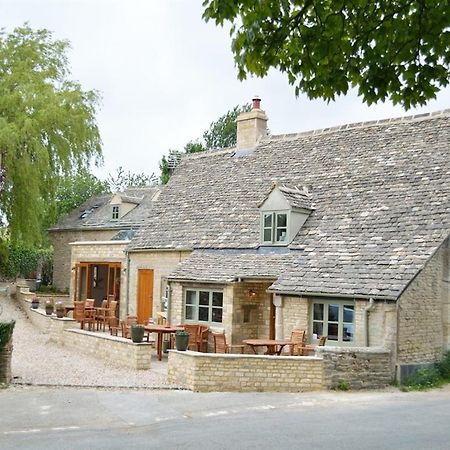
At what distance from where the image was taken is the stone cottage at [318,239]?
667 inches

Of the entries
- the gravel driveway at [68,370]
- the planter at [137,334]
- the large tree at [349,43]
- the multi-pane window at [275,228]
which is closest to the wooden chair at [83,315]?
the gravel driveway at [68,370]

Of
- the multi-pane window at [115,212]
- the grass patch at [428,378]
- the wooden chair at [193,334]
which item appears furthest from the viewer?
the multi-pane window at [115,212]

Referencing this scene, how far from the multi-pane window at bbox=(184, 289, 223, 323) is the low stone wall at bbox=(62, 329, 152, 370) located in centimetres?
296

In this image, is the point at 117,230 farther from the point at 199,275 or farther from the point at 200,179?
the point at 199,275

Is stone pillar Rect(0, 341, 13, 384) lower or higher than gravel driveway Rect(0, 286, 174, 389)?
higher

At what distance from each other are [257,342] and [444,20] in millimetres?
11007

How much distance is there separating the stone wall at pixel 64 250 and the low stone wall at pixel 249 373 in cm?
2256

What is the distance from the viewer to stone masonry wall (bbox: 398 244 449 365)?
1647cm

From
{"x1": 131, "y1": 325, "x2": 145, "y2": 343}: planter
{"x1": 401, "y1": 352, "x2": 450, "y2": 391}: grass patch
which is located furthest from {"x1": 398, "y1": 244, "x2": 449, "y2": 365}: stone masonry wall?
{"x1": 131, "y1": 325, "x2": 145, "y2": 343}: planter

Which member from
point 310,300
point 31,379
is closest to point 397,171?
point 310,300

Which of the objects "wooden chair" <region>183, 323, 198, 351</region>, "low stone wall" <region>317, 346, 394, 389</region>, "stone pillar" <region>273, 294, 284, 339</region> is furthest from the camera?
"wooden chair" <region>183, 323, 198, 351</region>

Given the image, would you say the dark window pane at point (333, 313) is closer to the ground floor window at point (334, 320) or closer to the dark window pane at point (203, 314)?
the ground floor window at point (334, 320)

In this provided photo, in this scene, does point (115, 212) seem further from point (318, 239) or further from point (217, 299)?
point (318, 239)

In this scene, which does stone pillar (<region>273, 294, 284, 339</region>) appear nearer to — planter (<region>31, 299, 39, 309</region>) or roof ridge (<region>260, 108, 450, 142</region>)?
roof ridge (<region>260, 108, 450, 142</region>)
